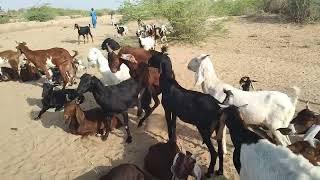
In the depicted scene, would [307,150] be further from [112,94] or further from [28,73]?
[28,73]

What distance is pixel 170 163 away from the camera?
592cm

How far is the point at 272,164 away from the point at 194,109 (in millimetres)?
2244

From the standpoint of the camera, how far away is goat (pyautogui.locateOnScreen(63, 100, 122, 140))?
24.7ft

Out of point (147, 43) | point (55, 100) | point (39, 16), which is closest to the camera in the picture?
Result: point (55, 100)

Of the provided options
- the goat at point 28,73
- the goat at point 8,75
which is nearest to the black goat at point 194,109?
the goat at point 28,73

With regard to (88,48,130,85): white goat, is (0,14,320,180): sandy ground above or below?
below

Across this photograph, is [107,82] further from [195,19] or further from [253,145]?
[195,19]

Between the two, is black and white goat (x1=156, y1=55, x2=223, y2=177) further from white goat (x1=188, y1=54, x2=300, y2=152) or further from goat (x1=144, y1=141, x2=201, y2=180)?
white goat (x1=188, y1=54, x2=300, y2=152)

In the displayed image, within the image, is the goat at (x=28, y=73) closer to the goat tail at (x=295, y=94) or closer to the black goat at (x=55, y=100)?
the black goat at (x=55, y=100)

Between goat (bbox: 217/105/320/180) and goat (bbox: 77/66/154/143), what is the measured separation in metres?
2.65

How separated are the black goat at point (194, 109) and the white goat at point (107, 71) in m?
2.64

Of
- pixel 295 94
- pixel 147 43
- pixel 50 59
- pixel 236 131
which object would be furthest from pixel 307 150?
pixel 147 43

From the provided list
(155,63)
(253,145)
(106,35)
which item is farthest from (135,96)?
(106,35)

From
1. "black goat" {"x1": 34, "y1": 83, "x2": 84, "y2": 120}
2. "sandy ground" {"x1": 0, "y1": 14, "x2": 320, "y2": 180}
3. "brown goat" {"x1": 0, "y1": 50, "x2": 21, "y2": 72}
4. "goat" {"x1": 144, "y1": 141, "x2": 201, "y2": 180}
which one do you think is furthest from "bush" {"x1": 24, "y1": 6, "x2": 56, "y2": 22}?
"goat" {"x1": 144, "y1": 141, "x2": 201, "y2": 180}
